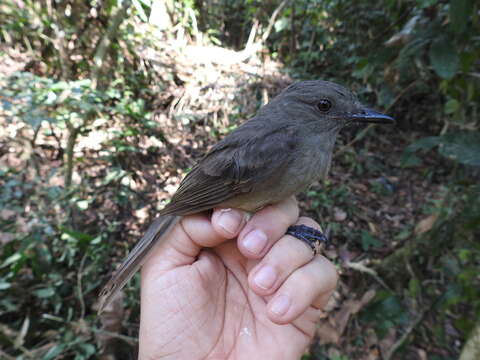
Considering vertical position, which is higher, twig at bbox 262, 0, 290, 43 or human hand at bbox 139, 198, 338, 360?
twig at bbox 262, 0, 290, 43

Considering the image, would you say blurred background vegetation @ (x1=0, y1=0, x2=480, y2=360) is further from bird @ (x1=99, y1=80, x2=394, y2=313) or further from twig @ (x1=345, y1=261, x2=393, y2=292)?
bird @ (x1=99, y1=80, x2=394, y2=313)

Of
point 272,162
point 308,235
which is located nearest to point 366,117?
point 272,162

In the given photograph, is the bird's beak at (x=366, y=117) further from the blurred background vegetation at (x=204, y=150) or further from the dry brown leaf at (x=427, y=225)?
the dry brown leaf at (x=427, y=225)

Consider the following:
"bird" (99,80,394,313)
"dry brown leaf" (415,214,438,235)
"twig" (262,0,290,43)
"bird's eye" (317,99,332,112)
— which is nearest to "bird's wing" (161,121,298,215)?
"bird" (99,80,394,313)

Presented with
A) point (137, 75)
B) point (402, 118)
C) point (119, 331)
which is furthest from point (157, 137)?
point (402, 118)

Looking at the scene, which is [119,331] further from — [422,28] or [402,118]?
[402,118]

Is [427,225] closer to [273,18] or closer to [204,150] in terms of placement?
[204,150]
